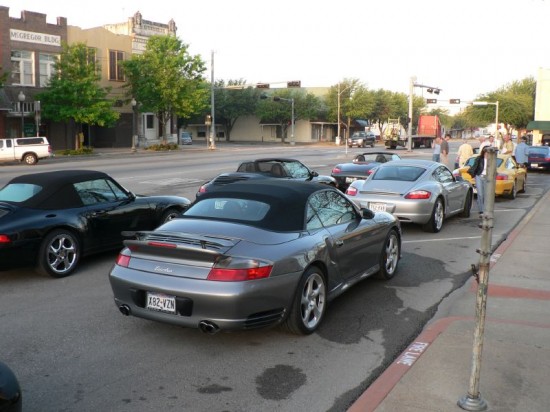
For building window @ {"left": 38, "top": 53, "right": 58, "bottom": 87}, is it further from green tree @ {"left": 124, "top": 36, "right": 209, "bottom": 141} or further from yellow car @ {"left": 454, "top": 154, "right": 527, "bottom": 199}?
yellow car @ {"left": 454, "top": 154, "right": 527, "bottom": 199}

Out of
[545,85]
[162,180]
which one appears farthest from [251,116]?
[162,180]

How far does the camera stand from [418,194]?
11555 mm

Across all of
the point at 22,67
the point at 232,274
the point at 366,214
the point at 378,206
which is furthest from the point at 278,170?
the point at 22,67

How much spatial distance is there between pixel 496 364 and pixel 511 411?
0.87 metres

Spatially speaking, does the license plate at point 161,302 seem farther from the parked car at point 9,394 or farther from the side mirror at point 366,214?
the side mirror at point 366,214

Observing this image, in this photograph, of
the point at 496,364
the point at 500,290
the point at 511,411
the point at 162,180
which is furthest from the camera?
the point at 162,180

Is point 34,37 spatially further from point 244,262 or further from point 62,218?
point 244,262

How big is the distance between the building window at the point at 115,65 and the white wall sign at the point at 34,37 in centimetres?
654

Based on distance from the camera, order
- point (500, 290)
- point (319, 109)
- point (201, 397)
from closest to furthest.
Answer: point (201, 397), point (500, 290), point (319, 109)

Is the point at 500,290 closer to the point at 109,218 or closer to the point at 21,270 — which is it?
the point at 109,218

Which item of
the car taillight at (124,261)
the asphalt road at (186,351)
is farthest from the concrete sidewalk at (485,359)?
the car taillight at (124,261)

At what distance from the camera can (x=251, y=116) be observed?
93375mm

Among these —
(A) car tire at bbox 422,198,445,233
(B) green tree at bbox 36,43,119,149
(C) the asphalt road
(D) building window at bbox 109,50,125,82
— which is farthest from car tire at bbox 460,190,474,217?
(D) building window at bbox 109,50,125,82

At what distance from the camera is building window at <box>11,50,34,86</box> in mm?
42844
